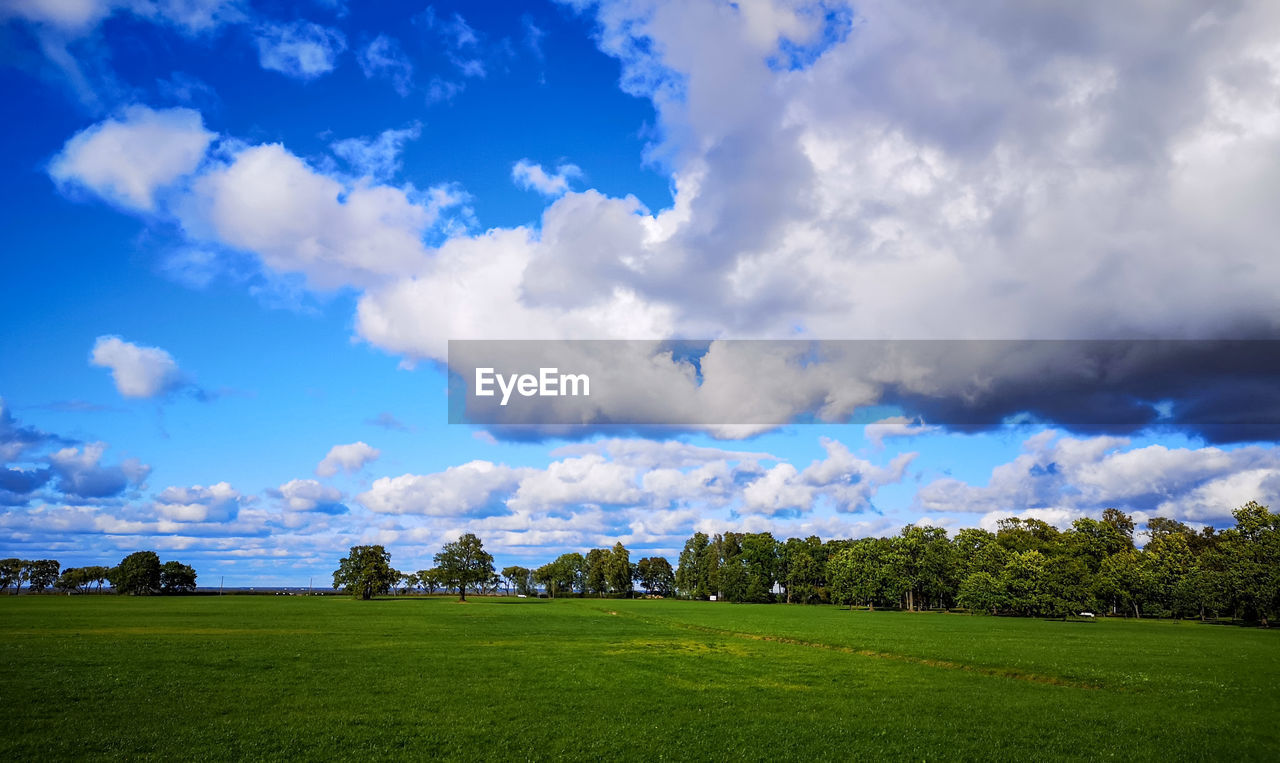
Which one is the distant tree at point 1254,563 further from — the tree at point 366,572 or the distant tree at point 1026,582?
the tree at point 366,572

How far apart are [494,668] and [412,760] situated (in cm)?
1773

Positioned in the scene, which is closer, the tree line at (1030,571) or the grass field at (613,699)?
the grass field at (613,699)

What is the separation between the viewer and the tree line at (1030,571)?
9569 cm

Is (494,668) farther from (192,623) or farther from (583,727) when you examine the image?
(192,623)

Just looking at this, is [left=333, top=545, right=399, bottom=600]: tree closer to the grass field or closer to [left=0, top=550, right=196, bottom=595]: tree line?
[left=0, top=550, right=196, bottom=595]: tree line

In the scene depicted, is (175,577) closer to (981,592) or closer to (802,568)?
(802,568)

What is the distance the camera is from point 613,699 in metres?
28.2

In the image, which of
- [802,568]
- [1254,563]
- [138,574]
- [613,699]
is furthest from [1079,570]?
[138,574]

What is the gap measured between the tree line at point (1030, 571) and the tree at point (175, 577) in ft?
162

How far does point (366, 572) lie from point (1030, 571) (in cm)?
13239

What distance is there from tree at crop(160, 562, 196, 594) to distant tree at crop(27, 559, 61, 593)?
105 feet

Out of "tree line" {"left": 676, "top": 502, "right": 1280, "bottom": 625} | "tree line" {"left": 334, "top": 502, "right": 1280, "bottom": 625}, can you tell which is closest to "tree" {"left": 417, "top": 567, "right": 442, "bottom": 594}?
"tree line" {"left": 334, "top": 502, "right": 1280, "bottom": 625}

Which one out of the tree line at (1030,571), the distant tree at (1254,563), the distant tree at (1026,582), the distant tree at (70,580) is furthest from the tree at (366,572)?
the distant tree at (1254,563)

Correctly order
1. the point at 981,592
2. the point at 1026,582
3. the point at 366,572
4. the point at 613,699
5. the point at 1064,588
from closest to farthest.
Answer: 1. the point at 613,699
2. the point at 1064,588
3. the point at 1026,582
4. the point at 981,592
5. the point at 366,572
